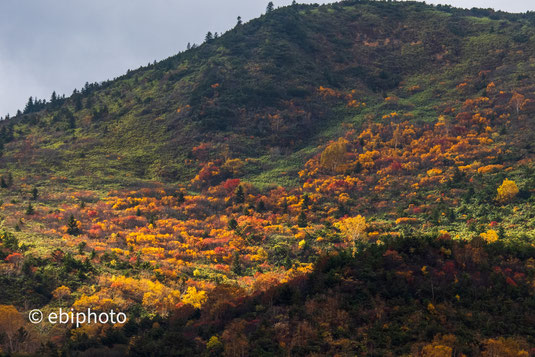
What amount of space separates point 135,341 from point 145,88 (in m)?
102

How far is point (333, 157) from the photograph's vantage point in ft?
249

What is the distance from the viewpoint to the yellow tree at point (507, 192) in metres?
50.3

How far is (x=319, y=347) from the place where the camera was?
22609 millimetres

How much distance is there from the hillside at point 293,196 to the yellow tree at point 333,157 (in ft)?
0.83

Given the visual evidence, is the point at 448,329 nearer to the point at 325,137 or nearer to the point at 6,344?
the point at 6,344

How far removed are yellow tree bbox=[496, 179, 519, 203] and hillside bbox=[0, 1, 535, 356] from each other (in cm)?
33

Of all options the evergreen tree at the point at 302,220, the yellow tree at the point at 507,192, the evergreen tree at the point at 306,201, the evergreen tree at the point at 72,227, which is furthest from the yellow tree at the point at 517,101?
the evergreen tree at the point at 72,227

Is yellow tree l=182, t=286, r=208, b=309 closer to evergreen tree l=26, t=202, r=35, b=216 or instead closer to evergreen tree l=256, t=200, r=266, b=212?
evergreen tree l=256, t=200, r=266, b=212

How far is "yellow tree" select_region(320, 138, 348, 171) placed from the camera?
75.1 metres

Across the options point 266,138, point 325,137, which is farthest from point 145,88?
point 325,137

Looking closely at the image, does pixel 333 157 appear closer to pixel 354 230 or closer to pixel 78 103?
pixel 354 230

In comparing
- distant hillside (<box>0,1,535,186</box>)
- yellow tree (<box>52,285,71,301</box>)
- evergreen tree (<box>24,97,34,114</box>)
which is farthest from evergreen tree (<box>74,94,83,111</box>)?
yellow tree (<box>52,285,71,301</box>)

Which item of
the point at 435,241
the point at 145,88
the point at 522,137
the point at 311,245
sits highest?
the point at 145,88

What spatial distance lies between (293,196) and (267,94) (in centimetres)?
4862
